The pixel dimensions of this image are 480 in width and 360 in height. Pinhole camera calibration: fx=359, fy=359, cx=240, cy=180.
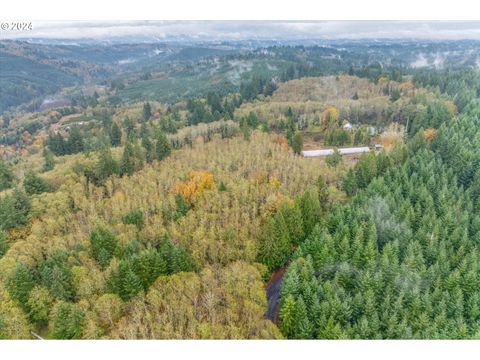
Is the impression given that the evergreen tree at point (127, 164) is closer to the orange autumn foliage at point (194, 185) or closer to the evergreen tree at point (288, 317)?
the orange autumn foliage at point (194, 185)

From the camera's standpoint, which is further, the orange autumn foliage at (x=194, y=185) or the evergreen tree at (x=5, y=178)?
the evergreen tree at (x=5, y=178)

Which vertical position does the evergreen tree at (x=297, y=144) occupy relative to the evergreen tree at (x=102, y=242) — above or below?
above

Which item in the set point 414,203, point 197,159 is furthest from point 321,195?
point 197,159

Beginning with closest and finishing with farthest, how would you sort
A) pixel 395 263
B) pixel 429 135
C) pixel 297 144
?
pixel 395 263 < pixel 429 135 < pixel 297 144

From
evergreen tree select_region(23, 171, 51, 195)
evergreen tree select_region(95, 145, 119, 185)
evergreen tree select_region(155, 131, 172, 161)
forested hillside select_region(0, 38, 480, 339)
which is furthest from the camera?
evergreen tree select_region(155, 131, 172, 161)

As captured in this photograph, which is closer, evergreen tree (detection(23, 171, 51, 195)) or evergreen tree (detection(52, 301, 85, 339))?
evergreen tree (detection(52, 301, 85, 339))

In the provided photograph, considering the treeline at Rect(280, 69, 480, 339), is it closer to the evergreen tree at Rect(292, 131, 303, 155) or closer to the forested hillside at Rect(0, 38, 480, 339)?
the forested hillside at Rect(0, 38, 480, 339)

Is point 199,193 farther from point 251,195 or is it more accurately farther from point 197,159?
point 197,159

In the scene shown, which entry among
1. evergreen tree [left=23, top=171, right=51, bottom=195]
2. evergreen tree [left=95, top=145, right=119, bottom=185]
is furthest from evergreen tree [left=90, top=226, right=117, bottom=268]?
evergreen tree [left=95, top=145, right=119, bottom=185]

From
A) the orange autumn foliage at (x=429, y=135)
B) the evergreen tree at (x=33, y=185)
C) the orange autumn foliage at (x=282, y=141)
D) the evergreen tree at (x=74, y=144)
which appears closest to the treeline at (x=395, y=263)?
the orange autumn foliage at (x=429, y=135)

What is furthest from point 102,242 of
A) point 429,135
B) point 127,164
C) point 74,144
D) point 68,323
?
point 74,144

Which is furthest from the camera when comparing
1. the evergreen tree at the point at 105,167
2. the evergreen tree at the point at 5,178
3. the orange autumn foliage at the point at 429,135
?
the orange autumn foliage at the point at 429,135

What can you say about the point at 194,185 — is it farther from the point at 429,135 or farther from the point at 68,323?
the point at 429,135
